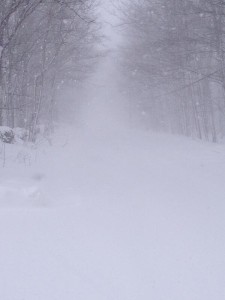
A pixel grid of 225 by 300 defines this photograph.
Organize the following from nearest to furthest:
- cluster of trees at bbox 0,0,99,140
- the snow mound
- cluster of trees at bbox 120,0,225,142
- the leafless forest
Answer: the snow mound
cluster of trees at bbox 0,0,99,140
the leafless forest
cluster of trees at bbox 120,0,225,142

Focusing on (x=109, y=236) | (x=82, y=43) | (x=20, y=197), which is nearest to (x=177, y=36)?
(x=82, y=43)

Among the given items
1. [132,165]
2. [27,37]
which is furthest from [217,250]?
[27,37]

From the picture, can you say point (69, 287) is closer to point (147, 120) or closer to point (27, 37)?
point (27, 37)

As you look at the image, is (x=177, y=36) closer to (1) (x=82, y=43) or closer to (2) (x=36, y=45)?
(1) (x=82, y=43)

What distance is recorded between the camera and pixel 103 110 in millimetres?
70312

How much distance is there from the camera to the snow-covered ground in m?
3.96

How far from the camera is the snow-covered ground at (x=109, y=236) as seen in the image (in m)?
3.96

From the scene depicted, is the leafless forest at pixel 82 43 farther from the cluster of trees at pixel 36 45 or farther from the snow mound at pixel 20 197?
the snow mound at pixel 20 197

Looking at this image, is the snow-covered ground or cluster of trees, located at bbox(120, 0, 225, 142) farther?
cluster of trees, located at bbox(120, 0, 225, 142)

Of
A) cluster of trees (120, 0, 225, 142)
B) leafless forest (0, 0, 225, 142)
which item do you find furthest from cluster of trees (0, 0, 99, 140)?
cluster of trees (120, 0, 225, 142)

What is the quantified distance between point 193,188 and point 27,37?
999cm

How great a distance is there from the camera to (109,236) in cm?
537

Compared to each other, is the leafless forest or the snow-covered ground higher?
the leafless forest

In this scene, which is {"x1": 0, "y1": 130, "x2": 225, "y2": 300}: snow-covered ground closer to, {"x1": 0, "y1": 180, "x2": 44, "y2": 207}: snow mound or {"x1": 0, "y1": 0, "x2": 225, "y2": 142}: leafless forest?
{"x1": 0, "y1": 180, "x2": 44, "y2": 207}: snow mound
